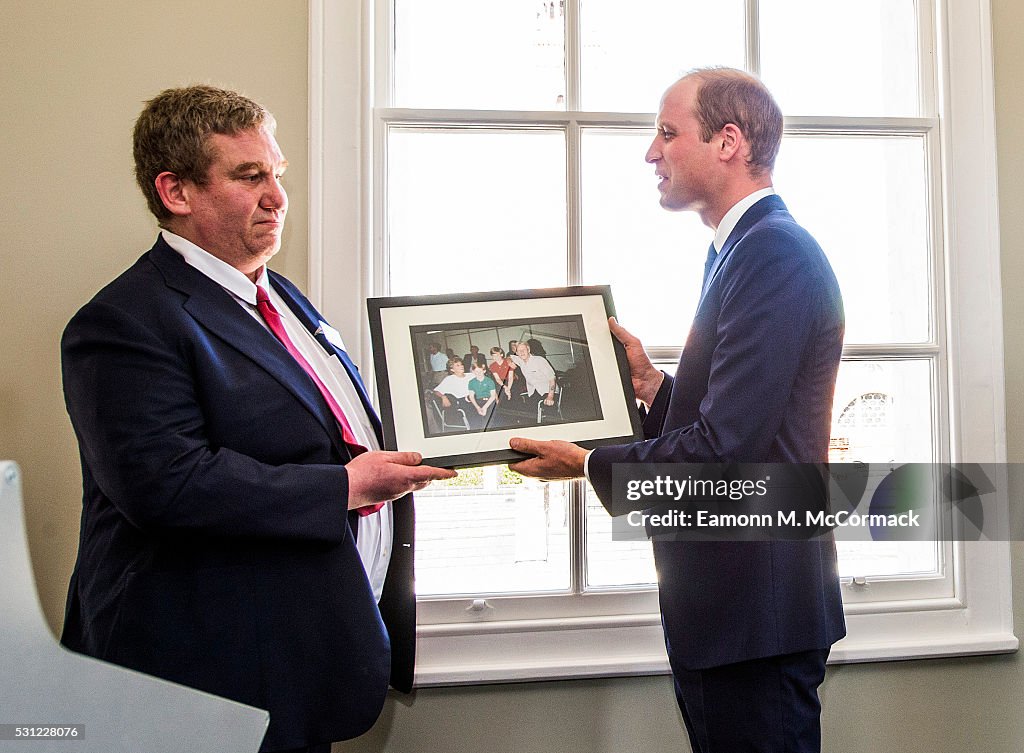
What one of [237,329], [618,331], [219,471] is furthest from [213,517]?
[618,331]

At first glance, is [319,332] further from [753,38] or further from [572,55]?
[753,38]

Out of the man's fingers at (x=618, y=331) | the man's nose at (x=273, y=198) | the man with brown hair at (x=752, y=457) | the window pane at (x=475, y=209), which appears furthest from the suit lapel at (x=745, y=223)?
the man's nose at (x=273, y=198)

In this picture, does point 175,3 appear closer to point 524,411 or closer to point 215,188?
point 215,188

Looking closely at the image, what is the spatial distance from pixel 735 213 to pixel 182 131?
2.88 ft

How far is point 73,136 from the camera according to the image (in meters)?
1.61

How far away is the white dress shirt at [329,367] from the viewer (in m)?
1.25

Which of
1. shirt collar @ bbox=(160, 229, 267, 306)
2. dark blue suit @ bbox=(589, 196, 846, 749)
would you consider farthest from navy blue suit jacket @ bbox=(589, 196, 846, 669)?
shirt collar @ bbox=(160, 229, 267, 306)

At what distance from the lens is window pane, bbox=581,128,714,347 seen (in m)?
1.77

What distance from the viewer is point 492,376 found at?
1367 millimetres

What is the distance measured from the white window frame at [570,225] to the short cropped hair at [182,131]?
36 centimetres

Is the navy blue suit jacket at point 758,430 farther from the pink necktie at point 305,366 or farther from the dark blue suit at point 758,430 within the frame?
the pink necktie at point 305,366

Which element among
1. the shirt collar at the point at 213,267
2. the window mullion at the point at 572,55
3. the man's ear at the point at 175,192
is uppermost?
the window mullion at the point at 572,55

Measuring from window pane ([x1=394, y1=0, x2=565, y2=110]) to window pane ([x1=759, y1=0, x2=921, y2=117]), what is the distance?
19.1 inches

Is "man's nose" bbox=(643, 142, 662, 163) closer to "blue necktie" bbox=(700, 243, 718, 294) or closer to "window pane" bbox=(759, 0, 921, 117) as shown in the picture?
"blue necktie" bbox=(700, 243, 718, 294)
